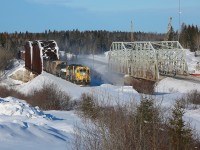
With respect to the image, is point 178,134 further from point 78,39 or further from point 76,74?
point 78,39

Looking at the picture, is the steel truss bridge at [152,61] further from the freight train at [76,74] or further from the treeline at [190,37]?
the treeline at [190,37]

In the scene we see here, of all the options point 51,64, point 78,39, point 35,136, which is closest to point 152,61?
point 51,64

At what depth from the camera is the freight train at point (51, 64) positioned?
202 feet

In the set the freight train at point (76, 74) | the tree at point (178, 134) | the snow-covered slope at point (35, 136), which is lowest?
the freight train at point (76, 74)

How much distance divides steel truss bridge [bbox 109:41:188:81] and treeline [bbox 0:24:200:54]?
4775cm

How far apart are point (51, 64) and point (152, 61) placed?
14.9 meters

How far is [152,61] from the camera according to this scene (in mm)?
71000

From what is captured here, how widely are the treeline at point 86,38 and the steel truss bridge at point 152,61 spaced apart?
47.8 meters

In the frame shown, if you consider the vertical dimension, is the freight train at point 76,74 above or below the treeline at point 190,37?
below

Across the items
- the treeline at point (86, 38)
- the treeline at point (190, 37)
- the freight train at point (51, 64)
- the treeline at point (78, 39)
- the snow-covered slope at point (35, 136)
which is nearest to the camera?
the snow-covered slope at point (35, 136)

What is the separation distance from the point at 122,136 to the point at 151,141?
4.80 feet

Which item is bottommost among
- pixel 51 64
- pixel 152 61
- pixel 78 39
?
pixel 51 64

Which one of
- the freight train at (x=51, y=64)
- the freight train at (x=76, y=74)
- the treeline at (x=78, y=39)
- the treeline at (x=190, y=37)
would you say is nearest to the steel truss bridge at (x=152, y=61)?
the freight train at (x=76, y=74)

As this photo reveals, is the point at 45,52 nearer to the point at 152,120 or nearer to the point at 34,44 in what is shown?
the point at 34,44
